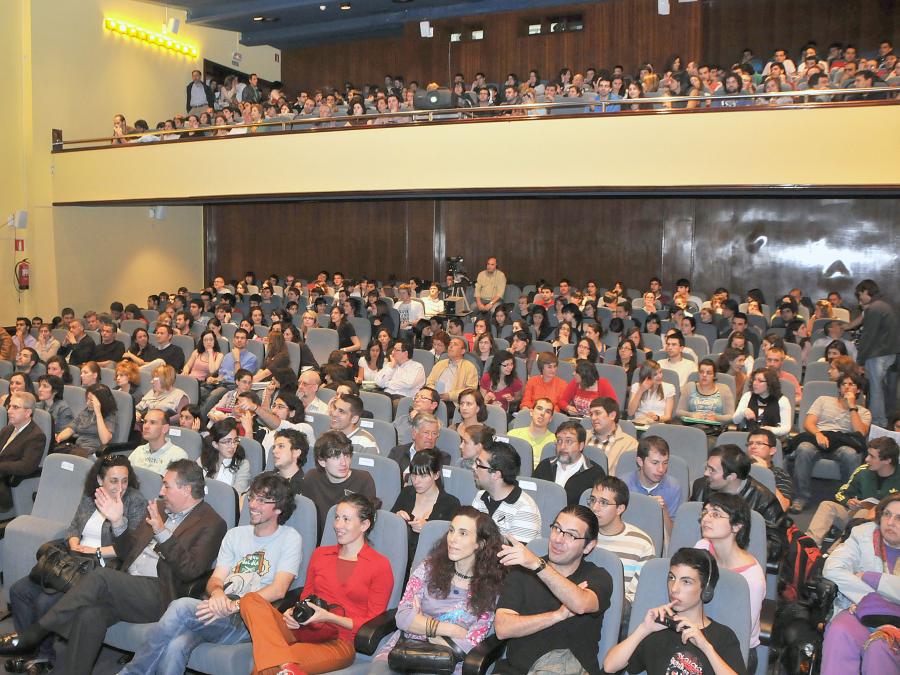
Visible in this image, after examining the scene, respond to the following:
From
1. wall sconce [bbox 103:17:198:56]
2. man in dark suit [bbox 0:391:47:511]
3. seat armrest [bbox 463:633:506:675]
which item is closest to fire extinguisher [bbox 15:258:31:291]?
wall sconce [bbox 103:17:198:56]

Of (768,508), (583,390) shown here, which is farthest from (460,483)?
(583,390)

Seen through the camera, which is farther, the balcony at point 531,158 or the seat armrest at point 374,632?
the balcony at point 531,158

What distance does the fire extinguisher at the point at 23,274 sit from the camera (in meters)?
12.4

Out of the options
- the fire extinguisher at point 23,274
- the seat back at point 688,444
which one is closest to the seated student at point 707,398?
the seat back at point 688,444

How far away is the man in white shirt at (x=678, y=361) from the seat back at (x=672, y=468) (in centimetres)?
228

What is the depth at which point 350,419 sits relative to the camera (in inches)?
199

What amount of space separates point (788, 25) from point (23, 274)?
37.6 feet

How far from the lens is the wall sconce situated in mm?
13336

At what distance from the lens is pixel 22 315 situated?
12484 millimetres

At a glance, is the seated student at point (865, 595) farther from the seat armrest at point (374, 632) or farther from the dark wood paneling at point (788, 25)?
the dark wood paneling at point (788, 25)

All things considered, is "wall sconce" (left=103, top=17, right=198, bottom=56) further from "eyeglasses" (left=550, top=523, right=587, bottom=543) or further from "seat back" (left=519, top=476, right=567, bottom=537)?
"eyeglasses" (left=550, top=523, right=587, bottom=543)

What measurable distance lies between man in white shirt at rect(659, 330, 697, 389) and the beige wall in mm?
7325

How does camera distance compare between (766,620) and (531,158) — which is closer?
(766,620)

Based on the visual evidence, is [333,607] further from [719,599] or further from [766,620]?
[766,620]
